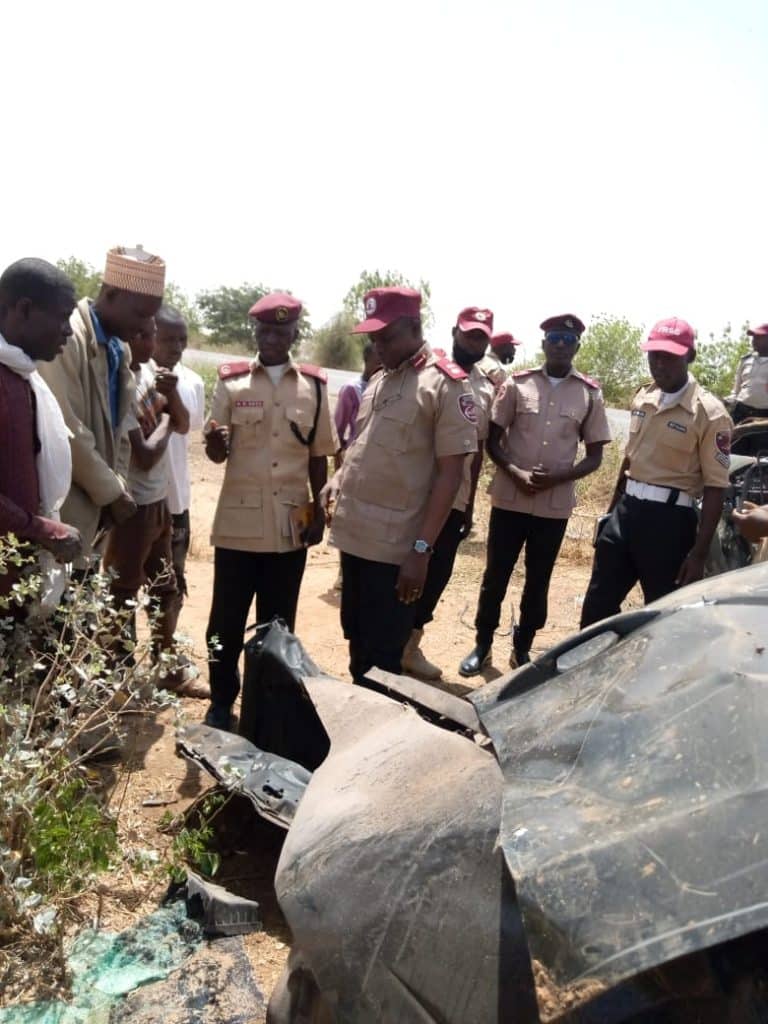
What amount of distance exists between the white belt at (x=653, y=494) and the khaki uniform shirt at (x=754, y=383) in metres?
5.10

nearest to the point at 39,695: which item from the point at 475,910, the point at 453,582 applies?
the point at 475,910

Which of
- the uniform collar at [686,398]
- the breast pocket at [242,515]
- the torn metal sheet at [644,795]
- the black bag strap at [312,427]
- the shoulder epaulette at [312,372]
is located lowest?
the breast pocket at [242,515]

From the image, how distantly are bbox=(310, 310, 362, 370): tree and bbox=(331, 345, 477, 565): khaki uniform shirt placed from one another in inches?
1099

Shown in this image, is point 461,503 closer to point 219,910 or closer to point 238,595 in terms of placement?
point 238,595

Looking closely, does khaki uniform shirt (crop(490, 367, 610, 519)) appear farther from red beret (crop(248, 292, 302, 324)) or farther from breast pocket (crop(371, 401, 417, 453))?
red beret (crop(248, 292, 302, 324))

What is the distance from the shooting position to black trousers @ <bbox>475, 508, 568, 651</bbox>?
522cm

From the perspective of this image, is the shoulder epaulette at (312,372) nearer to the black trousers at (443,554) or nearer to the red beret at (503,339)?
the black trousers at (443,554)

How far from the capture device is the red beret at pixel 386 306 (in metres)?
3.62

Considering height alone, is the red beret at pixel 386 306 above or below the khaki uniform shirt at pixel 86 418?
above

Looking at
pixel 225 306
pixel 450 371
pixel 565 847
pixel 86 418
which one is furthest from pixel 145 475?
pixel 225 306

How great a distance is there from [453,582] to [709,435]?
11.2ft

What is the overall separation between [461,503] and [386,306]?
168 cm

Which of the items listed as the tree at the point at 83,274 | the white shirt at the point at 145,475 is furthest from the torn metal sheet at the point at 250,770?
the tree at the point at 83,274

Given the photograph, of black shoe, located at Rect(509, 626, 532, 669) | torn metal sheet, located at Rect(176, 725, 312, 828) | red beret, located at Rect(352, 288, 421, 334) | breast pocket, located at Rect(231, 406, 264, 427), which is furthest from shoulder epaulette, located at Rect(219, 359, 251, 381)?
black shoe, located at Rect(509, 626, 532, 669)
